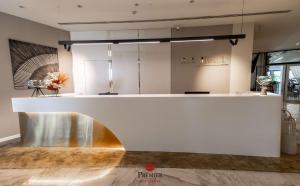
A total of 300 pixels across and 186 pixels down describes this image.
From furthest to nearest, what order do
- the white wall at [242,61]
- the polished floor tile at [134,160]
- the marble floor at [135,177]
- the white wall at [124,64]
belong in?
the white wall at [124,64] → the white wall at [242,61] → the polished floor tile at [134,160] → the marble floor at [135,177]

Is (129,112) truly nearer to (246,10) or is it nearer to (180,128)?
(180,128)

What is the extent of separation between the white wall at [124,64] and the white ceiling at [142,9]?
2.91ft

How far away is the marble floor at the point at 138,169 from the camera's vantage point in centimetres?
233

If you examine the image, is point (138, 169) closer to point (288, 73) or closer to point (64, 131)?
point (64, 131)

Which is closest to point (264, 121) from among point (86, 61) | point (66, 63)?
point (86, 61)

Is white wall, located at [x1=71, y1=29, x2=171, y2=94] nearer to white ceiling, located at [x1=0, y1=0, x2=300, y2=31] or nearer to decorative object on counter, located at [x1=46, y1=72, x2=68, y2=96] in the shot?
white ceiling, located at [x1=0, y1=0, x2=300, y2=31]

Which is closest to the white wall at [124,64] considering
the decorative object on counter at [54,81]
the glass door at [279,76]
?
the decorative object on counter at [54,81]

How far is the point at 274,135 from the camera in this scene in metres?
2.90

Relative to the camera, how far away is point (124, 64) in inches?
213

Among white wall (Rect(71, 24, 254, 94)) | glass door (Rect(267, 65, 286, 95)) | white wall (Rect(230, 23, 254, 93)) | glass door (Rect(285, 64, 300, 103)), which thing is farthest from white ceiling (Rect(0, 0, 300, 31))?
glass door (Rect(267, 65, 286, 95))

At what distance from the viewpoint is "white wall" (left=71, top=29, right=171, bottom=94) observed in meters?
5.25

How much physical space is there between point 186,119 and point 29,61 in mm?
4393

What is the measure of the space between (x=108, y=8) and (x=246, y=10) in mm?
3266

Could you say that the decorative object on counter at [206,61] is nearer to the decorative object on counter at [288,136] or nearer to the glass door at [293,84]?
the decorative object on counter at [288,136]
